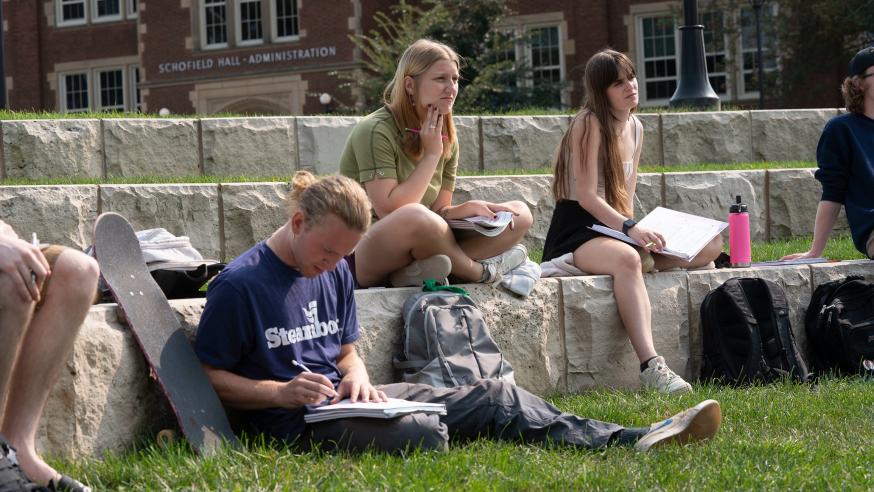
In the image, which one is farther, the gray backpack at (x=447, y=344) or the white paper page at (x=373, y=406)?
the gray backpack at (x=447, y=344)

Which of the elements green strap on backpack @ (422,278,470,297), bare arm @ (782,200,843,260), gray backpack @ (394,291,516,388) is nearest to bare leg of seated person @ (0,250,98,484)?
gray backpack @ (394,291,516,388)

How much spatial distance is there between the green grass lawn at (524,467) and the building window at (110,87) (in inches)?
1005

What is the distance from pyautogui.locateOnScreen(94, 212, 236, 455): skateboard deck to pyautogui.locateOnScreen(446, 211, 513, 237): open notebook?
1527mm

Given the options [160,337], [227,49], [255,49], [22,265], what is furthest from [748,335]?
[227,49]

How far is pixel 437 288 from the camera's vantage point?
506 centimetres

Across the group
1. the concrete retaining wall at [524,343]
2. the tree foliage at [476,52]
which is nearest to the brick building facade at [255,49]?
the tree foliage at [476,52]

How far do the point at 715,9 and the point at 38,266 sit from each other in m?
20.0

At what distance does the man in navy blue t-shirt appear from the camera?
3801 millimetres

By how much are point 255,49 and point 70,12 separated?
5.77 meters

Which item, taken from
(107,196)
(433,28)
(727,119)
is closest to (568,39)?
(433,28)

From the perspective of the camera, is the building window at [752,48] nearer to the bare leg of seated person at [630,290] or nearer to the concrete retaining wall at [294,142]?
the concrete retaining wall at [294,142]

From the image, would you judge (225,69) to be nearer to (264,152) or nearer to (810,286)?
(264,152)

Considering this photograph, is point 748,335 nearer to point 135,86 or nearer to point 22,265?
point 22,265

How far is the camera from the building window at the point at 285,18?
2580 centimetres
